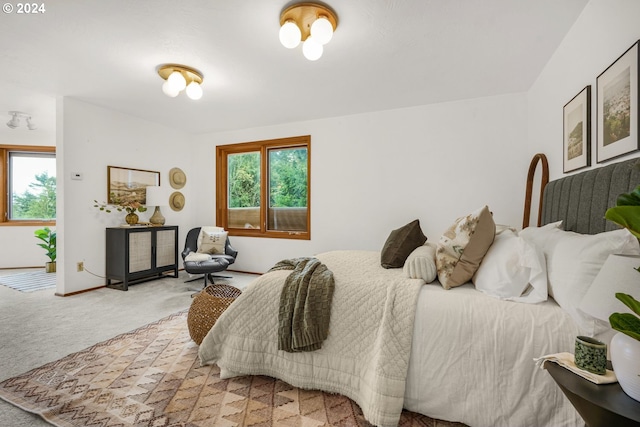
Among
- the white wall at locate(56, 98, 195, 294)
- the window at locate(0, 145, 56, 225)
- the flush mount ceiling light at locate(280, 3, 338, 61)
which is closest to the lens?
the flush mount ceiling light at locate(280, 3, 338, 61)

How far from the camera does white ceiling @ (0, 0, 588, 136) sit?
1.96m

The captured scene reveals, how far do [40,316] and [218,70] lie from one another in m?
3.09

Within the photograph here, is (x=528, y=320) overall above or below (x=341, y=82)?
below

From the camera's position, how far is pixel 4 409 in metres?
1.58

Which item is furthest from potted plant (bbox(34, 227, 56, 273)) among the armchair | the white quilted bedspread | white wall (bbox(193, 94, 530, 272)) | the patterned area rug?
the white quilted bedspread

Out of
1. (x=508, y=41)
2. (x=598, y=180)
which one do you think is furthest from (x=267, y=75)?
(x=598, y=180)

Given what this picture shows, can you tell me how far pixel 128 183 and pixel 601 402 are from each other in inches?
201

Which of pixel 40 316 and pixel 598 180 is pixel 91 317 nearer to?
pixel 40 316

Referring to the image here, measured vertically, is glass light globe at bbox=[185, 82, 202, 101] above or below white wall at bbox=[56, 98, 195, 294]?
above

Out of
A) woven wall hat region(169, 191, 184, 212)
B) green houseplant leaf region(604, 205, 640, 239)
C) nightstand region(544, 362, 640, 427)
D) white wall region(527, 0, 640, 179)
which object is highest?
white wall region(527, 0, 640, 179)

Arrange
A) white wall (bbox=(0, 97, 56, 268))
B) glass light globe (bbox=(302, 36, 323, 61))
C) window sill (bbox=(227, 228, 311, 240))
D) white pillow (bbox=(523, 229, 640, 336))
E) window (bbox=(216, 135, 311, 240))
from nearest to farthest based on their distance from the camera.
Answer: white pillow (bbox=(523, 229, 640, 336)) → glass light globe (bbox=(302, 36, 323, 61)) → window sill (bbox=(227, 228, 311, 240)) → window (bbox=(216, 135, 311, 240)) → white wall (bbox=(0, 97, 56, 268))

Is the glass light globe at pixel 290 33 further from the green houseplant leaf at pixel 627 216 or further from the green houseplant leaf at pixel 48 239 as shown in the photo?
the green houseplant leaf at pixel 48 239

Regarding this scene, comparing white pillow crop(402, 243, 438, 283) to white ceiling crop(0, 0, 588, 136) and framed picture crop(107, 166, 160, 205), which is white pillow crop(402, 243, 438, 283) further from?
framed picture crop(107, 166, 160, 205)

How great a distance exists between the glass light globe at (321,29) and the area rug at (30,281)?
4.86 meters
